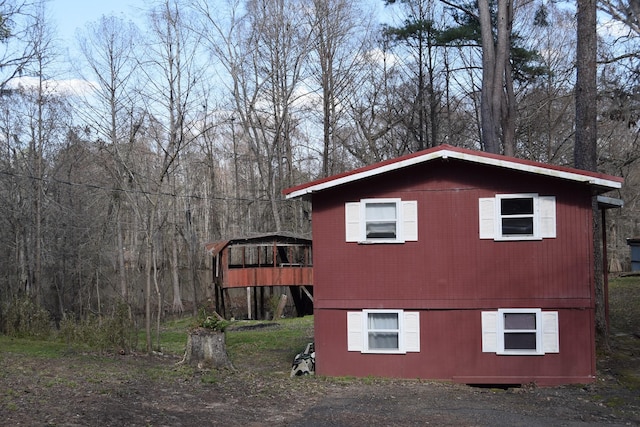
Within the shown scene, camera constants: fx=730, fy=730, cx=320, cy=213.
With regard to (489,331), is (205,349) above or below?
below

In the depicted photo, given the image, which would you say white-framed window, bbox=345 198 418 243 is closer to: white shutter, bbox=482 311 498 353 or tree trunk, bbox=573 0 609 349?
white shutter, bbox=482 311 498 353

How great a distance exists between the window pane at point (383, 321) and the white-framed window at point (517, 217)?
267 cm

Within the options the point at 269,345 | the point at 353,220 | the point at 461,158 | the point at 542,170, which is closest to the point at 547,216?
the point at 542,170

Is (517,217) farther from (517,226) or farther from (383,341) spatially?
(383,341)

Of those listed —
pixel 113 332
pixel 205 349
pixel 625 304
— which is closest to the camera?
pixel 205 349

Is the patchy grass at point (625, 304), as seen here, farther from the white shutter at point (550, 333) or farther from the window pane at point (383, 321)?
the window pane at point (383, 321)

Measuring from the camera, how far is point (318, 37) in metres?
40.7

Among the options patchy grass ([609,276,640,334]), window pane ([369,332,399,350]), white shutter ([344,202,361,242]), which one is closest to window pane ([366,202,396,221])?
white shutter ([344,202,361,242])

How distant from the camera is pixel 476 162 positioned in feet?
51.5

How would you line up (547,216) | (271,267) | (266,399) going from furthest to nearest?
(271,267)
(547,216)
(266,399)

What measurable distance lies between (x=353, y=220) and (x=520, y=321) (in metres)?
4.25

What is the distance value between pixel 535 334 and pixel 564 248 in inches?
76.9

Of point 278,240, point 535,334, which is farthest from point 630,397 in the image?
point 278,240

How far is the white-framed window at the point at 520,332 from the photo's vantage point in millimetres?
15617
